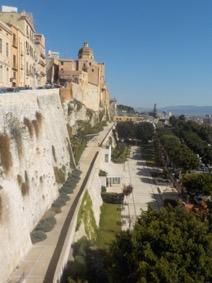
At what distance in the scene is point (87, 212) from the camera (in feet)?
82.3

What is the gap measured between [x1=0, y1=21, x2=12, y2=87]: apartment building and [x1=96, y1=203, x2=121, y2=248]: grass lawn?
43.5 ft

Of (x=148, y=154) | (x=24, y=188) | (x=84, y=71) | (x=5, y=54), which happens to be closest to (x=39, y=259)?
(x=24, y=188)

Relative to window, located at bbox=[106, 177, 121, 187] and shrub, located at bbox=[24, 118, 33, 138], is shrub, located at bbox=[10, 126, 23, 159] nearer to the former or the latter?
shrub, located at bbox=[24, 118, 33, 138]

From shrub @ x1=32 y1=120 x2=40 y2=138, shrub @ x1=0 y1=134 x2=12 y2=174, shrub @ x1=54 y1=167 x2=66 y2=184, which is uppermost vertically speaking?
shrub @ x1=32 y1=120 x2=40 y2=138

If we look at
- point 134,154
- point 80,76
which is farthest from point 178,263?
point 134,154

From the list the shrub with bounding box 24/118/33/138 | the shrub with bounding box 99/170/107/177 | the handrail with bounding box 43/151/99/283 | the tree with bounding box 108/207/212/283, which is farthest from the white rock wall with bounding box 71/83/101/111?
the tree with bounding box 108/207/212/283

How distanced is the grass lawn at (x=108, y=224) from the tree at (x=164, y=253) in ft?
19.3

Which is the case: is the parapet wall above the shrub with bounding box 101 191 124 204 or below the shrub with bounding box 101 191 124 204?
above

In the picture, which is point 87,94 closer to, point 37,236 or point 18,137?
point 18,137

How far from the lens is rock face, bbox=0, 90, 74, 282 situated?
52.2 feet

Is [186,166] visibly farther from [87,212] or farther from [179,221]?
[179,221]

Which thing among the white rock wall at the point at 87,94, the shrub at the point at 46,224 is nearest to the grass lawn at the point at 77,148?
the white rock wall at the point at 87,94

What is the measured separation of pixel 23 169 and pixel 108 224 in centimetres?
1206

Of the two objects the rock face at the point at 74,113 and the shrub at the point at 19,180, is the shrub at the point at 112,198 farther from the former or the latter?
the shrub at the point at 19,180
